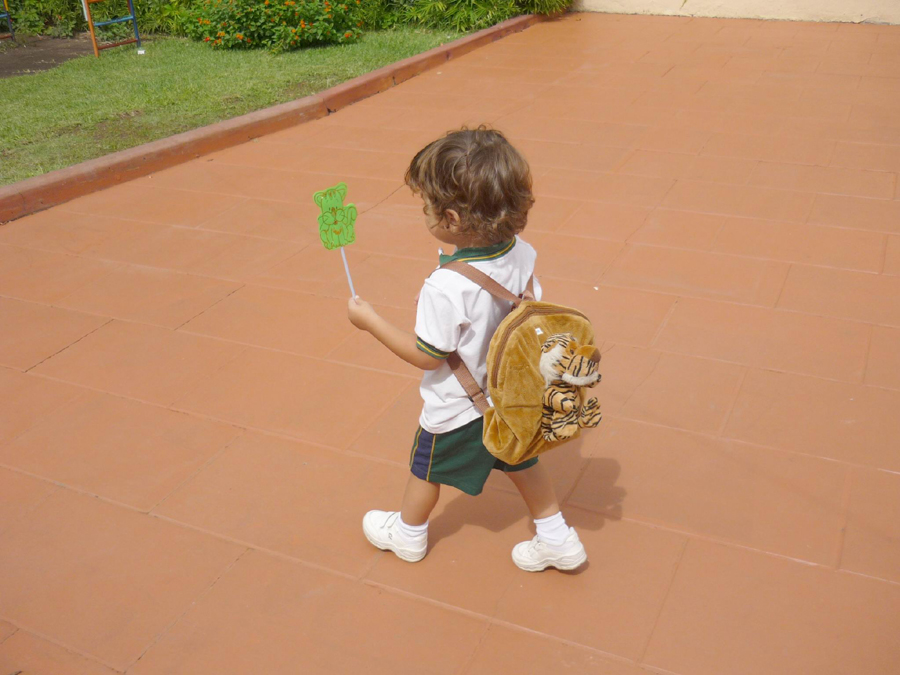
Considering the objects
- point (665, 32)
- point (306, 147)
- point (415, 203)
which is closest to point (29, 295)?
point (415, 203)

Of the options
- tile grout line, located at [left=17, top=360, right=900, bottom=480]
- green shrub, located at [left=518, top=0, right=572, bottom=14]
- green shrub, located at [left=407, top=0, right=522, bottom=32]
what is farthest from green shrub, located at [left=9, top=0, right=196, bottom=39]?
tile grout line, located at [left=17, top=360, right=900, bottom=480]

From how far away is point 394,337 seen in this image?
1991mm

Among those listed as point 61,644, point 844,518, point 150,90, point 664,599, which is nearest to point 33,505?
point 61,644

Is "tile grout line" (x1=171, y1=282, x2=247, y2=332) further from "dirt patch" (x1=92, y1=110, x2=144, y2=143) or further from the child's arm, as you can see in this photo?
"dirt patch" (x1=92, y1=110, x2=144, y2=143)

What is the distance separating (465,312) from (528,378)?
21cm

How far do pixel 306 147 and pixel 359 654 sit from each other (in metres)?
4.62

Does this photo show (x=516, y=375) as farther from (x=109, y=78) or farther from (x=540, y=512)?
(x=109, y=78)

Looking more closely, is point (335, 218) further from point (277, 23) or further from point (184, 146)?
point (277, 23)

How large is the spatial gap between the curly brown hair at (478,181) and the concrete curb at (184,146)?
4.05 metres

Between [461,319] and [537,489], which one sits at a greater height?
[461,319]

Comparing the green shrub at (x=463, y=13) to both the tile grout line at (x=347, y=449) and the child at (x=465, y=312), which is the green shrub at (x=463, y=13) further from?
the child at (x=465, y=312)

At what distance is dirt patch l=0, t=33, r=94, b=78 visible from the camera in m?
9.20

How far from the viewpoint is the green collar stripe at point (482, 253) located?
196cm

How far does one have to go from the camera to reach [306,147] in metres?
6.11
